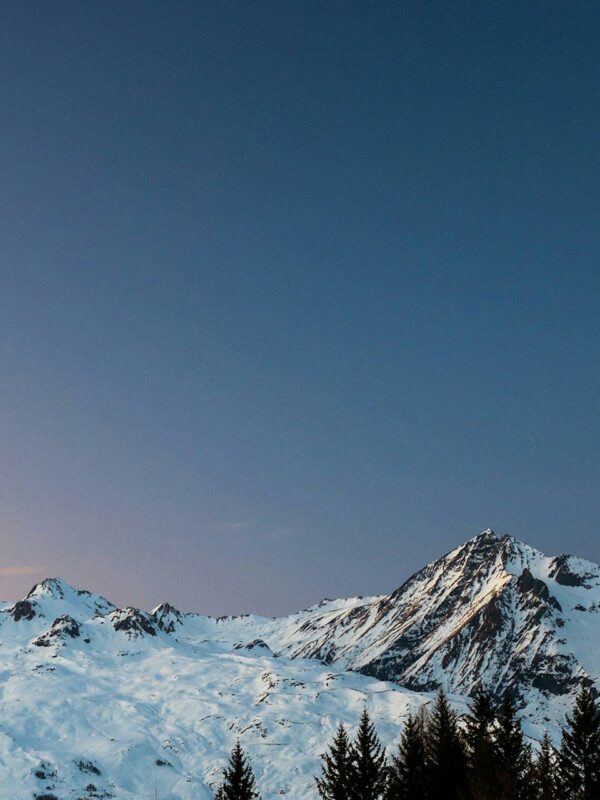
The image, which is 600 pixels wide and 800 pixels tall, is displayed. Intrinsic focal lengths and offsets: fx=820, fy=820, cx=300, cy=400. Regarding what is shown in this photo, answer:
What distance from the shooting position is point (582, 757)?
48406mm

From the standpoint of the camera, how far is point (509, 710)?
50969mm

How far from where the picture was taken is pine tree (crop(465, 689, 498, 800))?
39.8 meters

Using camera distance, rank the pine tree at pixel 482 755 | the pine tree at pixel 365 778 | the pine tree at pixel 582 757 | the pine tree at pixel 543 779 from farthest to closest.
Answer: the pine tree at pixel 582 757, the pine tree at pixel 365 778, the pine tree at pixel 543 779, the pine tree at pixel 482 755

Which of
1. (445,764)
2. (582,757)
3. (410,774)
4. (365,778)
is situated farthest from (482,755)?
(582,757)

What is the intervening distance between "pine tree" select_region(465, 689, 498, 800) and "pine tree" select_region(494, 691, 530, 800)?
492mm

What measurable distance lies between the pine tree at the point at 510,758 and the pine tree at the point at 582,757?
237 cm

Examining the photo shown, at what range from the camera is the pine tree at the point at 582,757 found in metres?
47.1

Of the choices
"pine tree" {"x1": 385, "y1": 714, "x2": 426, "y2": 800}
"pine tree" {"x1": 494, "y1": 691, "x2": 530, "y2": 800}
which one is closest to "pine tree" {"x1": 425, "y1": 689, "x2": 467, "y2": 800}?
"pine tree" {"x1": 385, "y1": 714, "x2": 426, "y2": 800}

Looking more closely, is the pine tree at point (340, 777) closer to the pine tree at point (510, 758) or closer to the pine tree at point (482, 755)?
the pine tree at point (482, 755)

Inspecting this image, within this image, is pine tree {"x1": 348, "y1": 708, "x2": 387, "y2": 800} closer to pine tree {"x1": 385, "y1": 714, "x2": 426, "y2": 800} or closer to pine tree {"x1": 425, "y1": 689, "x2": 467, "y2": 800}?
pine tree {"x1": 385, "y1": 714, "x2": 426, "y2": 800}

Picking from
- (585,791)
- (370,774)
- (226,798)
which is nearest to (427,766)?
(370,774)

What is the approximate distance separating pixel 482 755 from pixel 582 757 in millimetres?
9705

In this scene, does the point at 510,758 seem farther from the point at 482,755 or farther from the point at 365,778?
the point at 365,778

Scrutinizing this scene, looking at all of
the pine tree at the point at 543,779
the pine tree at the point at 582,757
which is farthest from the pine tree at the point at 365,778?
the pine tree at the point at 582,757
